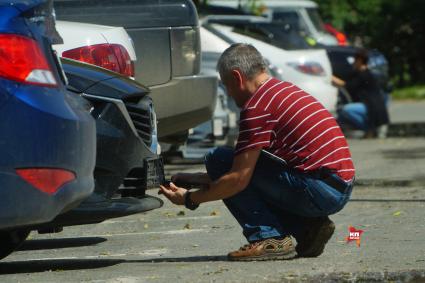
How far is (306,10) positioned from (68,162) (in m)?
20.5

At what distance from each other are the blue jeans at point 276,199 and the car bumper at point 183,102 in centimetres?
267

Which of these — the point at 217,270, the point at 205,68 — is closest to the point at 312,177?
the point at 217,270

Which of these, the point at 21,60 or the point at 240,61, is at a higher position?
the point at 21,60

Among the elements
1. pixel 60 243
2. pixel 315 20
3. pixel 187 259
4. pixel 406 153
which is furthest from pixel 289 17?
pixel 187 259

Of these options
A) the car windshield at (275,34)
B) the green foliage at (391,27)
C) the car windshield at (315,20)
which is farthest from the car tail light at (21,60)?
the green foliage at (391,27)

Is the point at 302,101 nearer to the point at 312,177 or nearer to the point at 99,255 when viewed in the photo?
the point at 312,177

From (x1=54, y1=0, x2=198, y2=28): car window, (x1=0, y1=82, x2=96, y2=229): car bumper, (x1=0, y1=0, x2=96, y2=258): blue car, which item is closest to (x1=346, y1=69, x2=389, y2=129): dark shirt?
(x1=54, y1=0, x2=198, y2=28): car window

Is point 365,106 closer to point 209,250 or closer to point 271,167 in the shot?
point 209,250

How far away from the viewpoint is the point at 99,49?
8.65 metres

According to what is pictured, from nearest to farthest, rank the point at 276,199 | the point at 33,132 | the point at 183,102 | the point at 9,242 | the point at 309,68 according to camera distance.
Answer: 1. the point at 33,132
2. the point at 276,199
3. the point at 9,242
4. the point at 183,102
5. the point at 309,68

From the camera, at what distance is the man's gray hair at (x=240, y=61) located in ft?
23.3

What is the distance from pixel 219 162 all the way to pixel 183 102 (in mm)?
3113

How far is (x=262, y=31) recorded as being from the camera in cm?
1917

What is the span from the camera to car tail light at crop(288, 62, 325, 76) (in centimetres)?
1766
